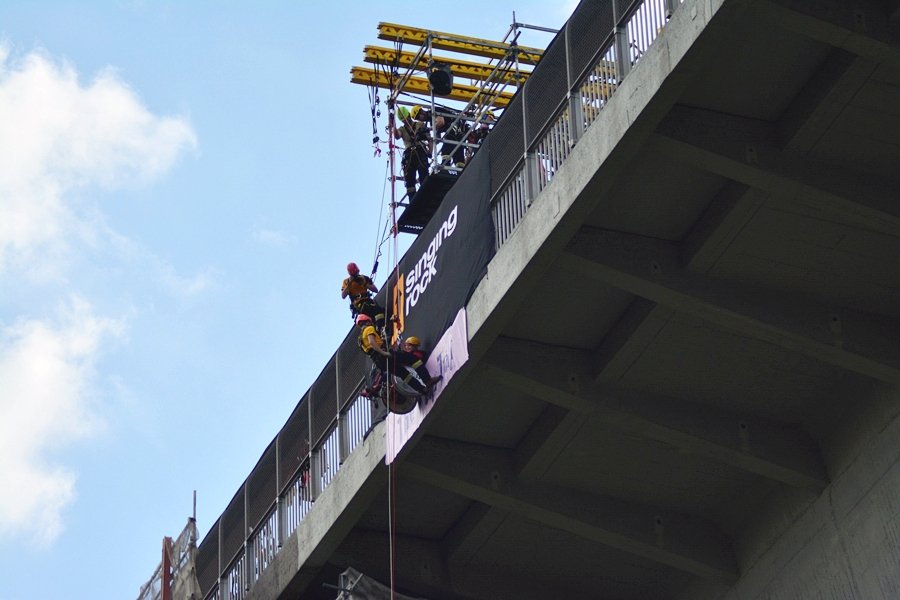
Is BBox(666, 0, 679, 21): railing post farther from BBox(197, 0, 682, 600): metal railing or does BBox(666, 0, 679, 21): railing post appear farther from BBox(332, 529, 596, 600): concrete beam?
BBox(332, 529, 596, 600): concrete beam

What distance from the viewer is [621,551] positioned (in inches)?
1117

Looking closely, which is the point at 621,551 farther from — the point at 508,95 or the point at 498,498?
the point at 508,95

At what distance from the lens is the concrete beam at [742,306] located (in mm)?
23219

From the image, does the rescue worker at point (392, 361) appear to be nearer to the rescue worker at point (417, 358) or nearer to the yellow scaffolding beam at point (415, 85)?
the rescue worker at point (417, 358)

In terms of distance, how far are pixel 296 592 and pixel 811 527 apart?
8.67m

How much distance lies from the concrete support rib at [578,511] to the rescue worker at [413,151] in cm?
1034

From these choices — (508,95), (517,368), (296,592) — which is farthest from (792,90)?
(508,95)

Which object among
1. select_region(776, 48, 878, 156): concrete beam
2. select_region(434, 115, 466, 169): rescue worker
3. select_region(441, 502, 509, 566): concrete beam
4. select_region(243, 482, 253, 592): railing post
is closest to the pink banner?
select_region(441, 502, 509, 566): concrete beam

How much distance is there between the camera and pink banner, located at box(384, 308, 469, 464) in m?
24.5

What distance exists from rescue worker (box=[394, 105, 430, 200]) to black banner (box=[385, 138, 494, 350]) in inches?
340

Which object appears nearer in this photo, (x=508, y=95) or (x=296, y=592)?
(x=296, y=592)

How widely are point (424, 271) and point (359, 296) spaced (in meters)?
1.80

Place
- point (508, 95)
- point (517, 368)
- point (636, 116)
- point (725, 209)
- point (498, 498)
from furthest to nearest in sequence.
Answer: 1. point (508, 95)
2. point (498, 498)
3. point (517, 368)
4. point (725, 209)
5. point (636, 116)

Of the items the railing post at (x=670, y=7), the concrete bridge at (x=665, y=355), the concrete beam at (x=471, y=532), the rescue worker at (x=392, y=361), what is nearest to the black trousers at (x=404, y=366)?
the rescue worker at (x=392, y=361)
